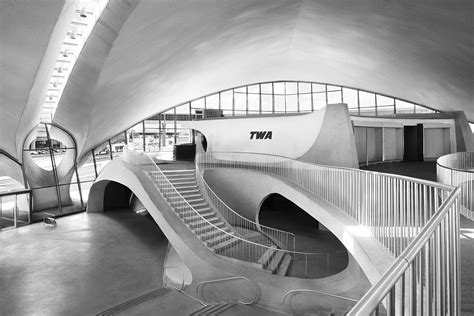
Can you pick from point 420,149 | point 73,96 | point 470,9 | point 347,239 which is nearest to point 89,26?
point 73,96

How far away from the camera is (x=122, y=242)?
56.3 feet

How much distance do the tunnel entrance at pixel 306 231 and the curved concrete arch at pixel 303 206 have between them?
2.23 metres

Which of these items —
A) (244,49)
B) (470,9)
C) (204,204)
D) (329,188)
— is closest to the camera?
(329,188)

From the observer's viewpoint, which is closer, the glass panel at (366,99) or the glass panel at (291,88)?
the glass panel at (366,99)

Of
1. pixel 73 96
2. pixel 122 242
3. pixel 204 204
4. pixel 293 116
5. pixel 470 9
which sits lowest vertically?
pixel 122 242

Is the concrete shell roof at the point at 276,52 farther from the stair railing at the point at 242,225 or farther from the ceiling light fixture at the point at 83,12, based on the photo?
the stair railing at the point at 242,225

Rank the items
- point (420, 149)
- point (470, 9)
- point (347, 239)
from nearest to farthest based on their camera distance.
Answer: point (347, 239) → point (470, 9) → point (420, 149)

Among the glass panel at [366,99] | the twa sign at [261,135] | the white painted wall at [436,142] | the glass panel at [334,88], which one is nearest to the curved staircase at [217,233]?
the twa sign at [261,135]

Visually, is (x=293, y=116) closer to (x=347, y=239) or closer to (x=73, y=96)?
(x=347, y=239)

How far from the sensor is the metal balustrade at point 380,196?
221 inches

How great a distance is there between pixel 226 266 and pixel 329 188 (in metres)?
4.92

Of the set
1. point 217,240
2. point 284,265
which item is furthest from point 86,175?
point 284,265

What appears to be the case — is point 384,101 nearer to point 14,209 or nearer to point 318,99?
point 318,99

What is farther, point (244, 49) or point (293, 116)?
point (244, 49)
